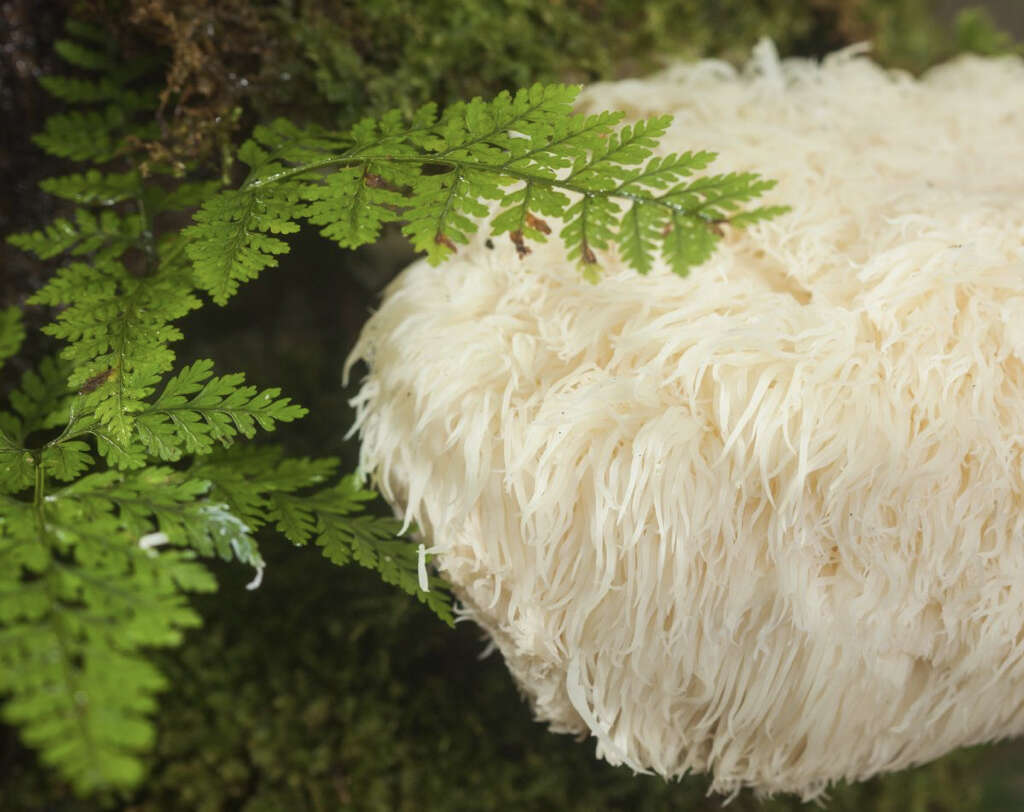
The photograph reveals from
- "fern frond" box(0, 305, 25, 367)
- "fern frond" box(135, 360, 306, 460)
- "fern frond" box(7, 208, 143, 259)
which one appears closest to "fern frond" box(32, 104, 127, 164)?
"fern frond" box(7, 208, 143, 259)

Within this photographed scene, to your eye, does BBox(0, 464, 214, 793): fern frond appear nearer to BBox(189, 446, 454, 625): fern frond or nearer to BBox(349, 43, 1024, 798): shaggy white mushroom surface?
BBox(189, 446, 454, 625): fern frond

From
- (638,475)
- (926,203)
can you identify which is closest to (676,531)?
(638,475)

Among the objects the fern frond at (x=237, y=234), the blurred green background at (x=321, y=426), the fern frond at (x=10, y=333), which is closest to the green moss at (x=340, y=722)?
the blurred green background at (x=321, y=426)

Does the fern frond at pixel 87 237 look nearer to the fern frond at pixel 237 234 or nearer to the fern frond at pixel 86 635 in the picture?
the fern frond at pixel 237 234

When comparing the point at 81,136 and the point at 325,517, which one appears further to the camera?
the point at 81,136

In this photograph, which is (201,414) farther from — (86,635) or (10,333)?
(10,333)

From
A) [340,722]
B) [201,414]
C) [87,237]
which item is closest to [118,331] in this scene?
[201,414]
